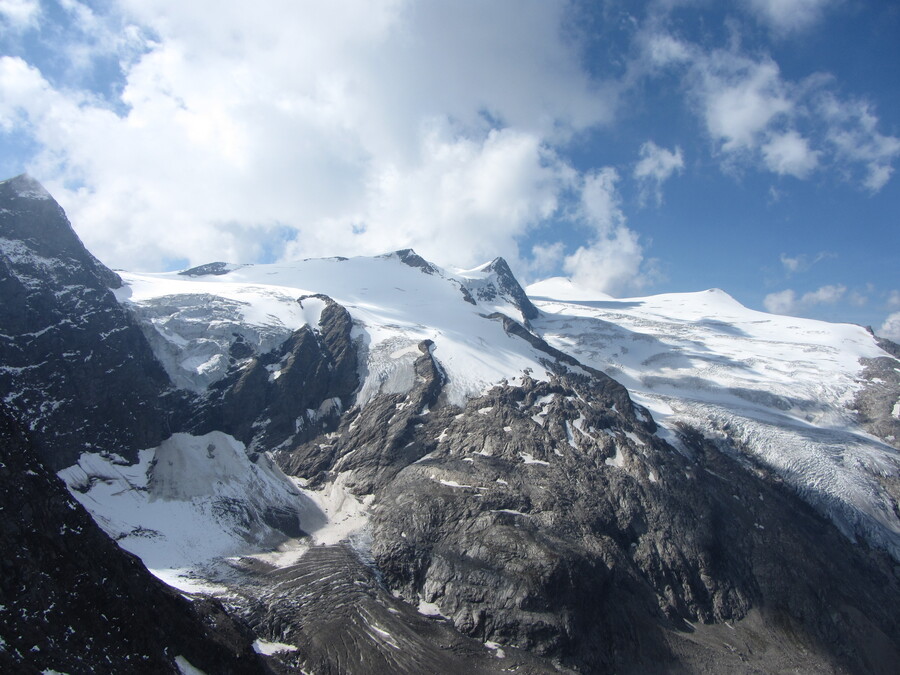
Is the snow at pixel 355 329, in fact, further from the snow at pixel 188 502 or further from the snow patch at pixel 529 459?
the snow patch at pixel 529 459

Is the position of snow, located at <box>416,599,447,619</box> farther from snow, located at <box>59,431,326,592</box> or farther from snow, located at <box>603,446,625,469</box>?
snow, located at <box>603,446,625,469</box>

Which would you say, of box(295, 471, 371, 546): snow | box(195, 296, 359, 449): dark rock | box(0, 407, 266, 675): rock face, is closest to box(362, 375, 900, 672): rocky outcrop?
box(295, 471, 371, 546): snow

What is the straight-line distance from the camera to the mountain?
2630 inches

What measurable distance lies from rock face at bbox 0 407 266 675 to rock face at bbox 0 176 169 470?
52.7 metres

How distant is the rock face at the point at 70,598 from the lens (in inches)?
1064

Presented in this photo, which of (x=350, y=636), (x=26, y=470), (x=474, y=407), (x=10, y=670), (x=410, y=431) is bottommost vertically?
(x=350, y=636)

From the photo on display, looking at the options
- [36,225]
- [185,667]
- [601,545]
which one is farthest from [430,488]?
[36,225]

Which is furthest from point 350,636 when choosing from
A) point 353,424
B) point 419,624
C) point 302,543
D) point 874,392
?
point 874,392

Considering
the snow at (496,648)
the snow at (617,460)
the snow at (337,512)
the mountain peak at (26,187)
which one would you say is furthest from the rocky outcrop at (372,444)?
the mountain peak at (26,187)

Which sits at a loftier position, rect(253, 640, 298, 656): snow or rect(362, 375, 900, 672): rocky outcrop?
rect(362, 375, 900, 672): rocky outcrop

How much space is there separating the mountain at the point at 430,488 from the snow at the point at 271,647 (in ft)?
0.96

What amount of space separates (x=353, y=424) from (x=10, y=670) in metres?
84.4

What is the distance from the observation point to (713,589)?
79562 mm

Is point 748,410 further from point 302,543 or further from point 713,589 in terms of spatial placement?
→ point 302,543
